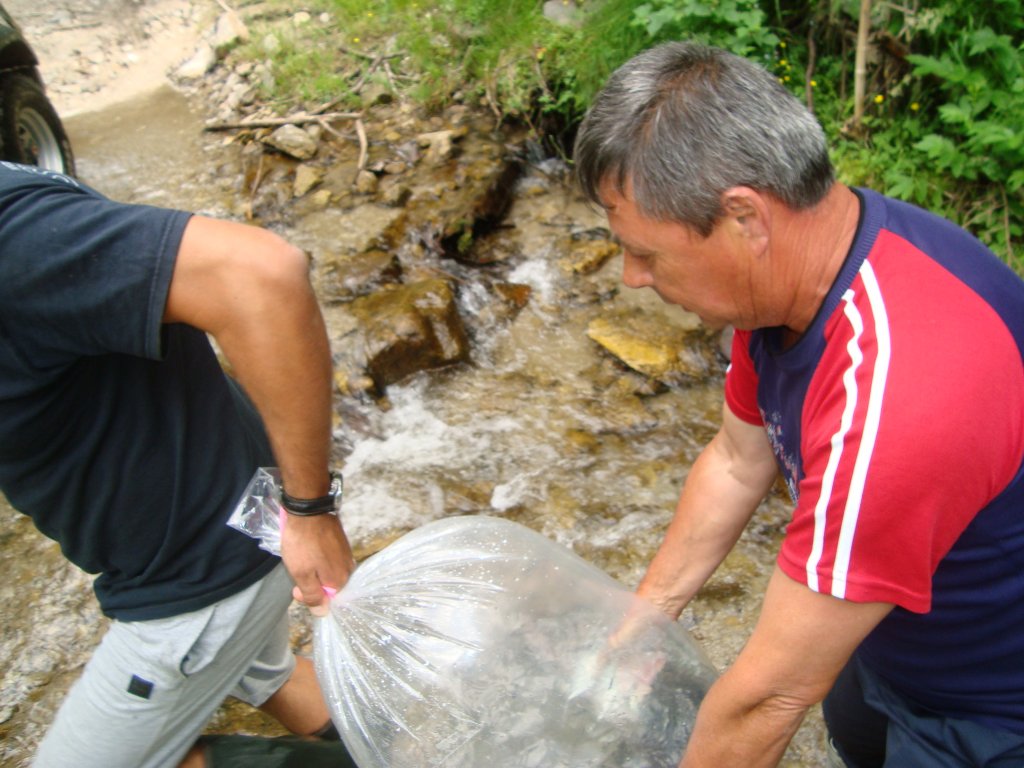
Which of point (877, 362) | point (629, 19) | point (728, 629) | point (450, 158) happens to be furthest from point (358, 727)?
point (450, 158)

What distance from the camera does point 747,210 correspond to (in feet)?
3.75

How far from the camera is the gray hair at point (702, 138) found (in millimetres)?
1133

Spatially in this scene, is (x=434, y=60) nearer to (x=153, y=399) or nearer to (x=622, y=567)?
(x=622, y=567)

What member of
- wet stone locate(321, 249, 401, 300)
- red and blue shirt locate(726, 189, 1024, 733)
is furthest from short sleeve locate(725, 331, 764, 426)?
wet stone locate(321, 249, 401, 300)

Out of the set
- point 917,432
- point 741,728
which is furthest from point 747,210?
point 741,728

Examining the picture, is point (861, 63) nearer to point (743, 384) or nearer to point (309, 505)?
point (743, 384)

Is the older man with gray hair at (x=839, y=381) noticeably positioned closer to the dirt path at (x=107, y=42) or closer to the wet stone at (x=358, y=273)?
the wet stone at (x=358, y=273)

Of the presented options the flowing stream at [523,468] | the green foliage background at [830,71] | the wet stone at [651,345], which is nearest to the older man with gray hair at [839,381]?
the flowing stream at [523,468]

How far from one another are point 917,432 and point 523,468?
2542 millimetres

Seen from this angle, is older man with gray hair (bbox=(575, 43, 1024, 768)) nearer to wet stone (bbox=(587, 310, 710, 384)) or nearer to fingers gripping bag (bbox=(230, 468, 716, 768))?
fingers gripping bag (bbox=(230, 468, 716, 768))

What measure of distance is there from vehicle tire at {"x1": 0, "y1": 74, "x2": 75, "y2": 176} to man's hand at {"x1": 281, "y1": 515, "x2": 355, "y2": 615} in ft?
13.5

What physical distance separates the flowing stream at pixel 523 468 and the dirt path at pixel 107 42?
3.30 metres

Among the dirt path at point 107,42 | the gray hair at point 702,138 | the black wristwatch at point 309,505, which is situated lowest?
the dirt path at point 107,42

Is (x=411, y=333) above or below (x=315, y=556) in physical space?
below
